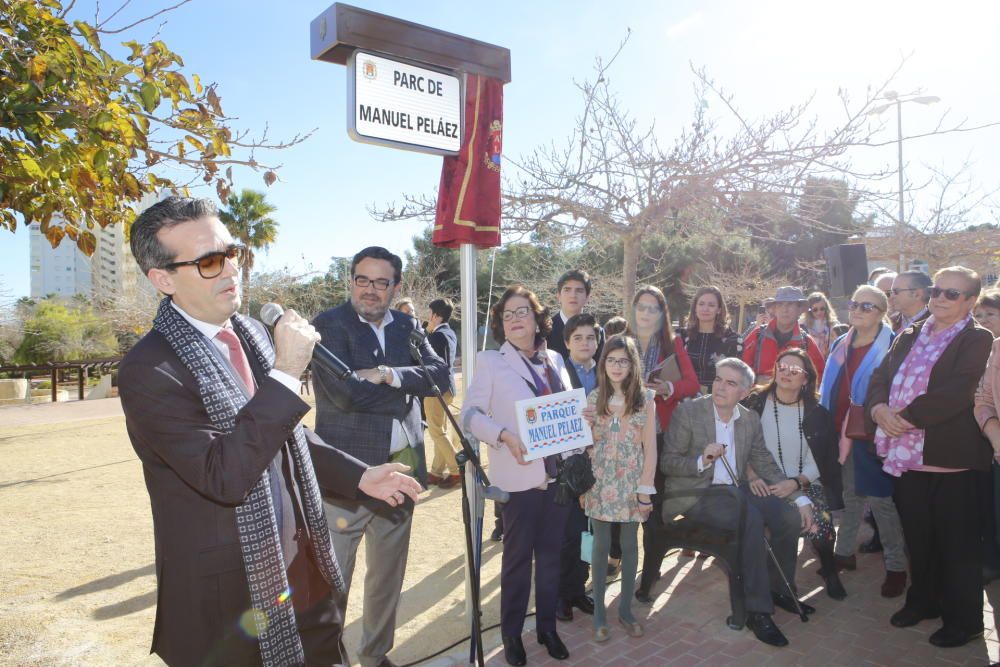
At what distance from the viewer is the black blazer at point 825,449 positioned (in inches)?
192

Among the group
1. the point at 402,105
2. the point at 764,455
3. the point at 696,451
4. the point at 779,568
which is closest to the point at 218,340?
the point at 402,105

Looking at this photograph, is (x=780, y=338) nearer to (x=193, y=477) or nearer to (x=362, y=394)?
(x=362, y=394)

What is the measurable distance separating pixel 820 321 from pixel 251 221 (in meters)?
20.5

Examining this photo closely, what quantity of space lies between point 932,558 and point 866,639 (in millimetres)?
676

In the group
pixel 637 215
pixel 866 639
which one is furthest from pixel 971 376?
pixel 637 215

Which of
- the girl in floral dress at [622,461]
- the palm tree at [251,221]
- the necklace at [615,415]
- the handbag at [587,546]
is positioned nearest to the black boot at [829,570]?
the girl in floral dress at [622,461]

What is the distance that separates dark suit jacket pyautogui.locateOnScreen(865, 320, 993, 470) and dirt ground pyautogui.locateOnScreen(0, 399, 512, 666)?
287 cm

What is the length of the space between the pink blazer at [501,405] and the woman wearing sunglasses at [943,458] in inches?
91.5

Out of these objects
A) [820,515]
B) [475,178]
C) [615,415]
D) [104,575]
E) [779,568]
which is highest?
[475,178]

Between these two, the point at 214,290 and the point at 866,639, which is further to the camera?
the point at 866,639

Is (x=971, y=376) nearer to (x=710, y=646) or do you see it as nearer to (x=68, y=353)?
(x=710, y=646)

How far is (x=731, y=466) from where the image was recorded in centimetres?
451

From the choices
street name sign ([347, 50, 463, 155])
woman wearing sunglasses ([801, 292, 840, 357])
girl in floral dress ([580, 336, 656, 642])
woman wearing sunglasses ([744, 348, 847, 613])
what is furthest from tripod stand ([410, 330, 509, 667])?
woman wearing sunglasses ([801, 292, 840, 357])

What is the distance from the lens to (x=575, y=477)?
3.66 meters
